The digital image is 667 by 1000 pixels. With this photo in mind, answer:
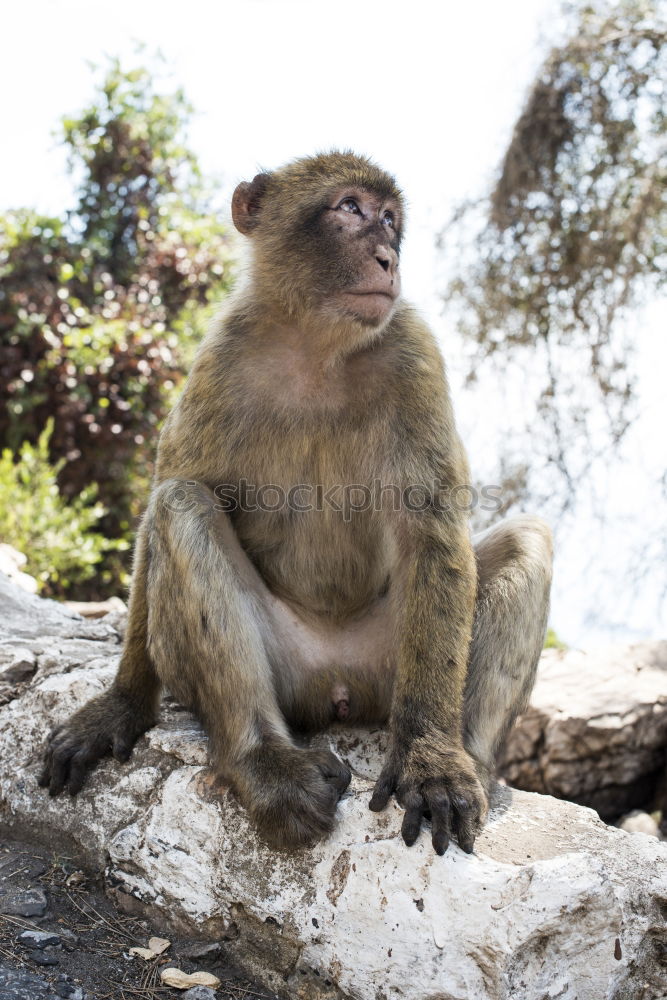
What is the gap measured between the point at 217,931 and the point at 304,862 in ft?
1.32

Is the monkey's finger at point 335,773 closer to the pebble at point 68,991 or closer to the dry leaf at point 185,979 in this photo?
the dry leaf at point 185,979

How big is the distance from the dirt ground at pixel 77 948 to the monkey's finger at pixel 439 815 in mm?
721

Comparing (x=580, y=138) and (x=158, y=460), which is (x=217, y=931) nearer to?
(x=158, y=460)

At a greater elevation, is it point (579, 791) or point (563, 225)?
point (563, 225)

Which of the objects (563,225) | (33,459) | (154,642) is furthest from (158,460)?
(563,225)

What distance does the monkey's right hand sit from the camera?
11.3 ft

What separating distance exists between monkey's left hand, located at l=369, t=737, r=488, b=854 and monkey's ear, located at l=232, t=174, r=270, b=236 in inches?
89.4

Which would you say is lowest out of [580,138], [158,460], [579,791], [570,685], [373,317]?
[579,791]

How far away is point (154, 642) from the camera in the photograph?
10.7 ft

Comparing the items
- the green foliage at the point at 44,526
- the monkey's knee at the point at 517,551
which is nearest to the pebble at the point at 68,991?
the monkey's knee at the point at 517,551

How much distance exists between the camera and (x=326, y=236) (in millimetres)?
3537

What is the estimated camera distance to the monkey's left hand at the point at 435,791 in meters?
2.79

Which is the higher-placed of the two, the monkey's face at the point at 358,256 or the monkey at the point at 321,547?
the monkey's face at the point at 358,256

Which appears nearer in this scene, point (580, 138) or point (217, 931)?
point (217, 931)
